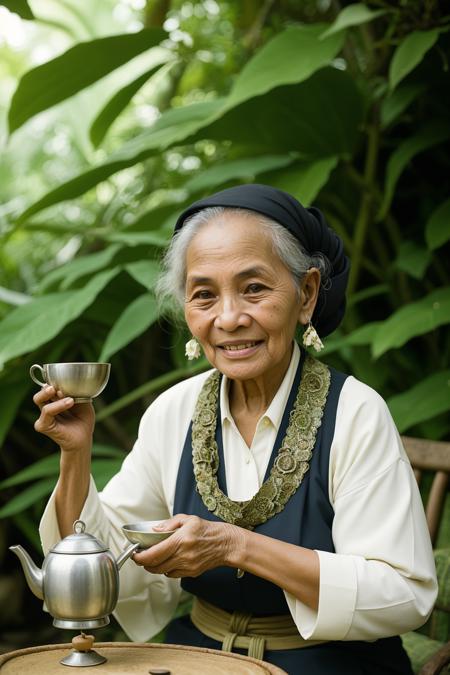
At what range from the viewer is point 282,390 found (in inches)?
79.0

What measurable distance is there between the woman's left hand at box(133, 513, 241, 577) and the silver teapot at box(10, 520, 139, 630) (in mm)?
45

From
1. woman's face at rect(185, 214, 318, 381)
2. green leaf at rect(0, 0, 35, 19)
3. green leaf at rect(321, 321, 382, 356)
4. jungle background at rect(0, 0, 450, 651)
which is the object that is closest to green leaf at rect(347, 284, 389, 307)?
jungle background at rect(0, 0, 450, 651)

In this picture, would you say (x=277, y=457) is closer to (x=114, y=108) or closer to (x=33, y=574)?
(x=33, y=574)

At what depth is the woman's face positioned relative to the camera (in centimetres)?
186

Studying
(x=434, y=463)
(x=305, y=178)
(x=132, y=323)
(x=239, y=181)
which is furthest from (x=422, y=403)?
(x=239, y=181)

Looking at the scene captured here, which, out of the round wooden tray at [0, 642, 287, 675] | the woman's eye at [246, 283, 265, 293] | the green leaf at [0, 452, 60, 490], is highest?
the woman's eye at [246, 283, 265, 293]

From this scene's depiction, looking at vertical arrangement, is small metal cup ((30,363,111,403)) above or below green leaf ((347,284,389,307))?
below

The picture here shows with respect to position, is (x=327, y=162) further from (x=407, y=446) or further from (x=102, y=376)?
(x=102, y=376)

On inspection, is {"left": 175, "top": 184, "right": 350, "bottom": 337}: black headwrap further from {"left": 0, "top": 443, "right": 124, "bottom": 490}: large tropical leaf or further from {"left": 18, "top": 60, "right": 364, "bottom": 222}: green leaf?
{"left": 0, "top": 443, "right": 124, "bottom": 490}: large tropical leaf

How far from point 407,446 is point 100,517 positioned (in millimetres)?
868

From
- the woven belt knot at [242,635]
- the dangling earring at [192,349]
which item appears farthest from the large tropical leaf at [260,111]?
the woven belt knot at [242,635]

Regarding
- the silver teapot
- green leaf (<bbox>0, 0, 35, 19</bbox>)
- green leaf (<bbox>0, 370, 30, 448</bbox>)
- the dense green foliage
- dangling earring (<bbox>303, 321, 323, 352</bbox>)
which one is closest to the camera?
the silver teapot

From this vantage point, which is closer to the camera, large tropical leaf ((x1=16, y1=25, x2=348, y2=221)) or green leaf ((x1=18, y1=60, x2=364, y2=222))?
large tropical leaf ((x1=16, y1=25, x2=348, y2=221))

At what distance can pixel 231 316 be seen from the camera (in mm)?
1849
